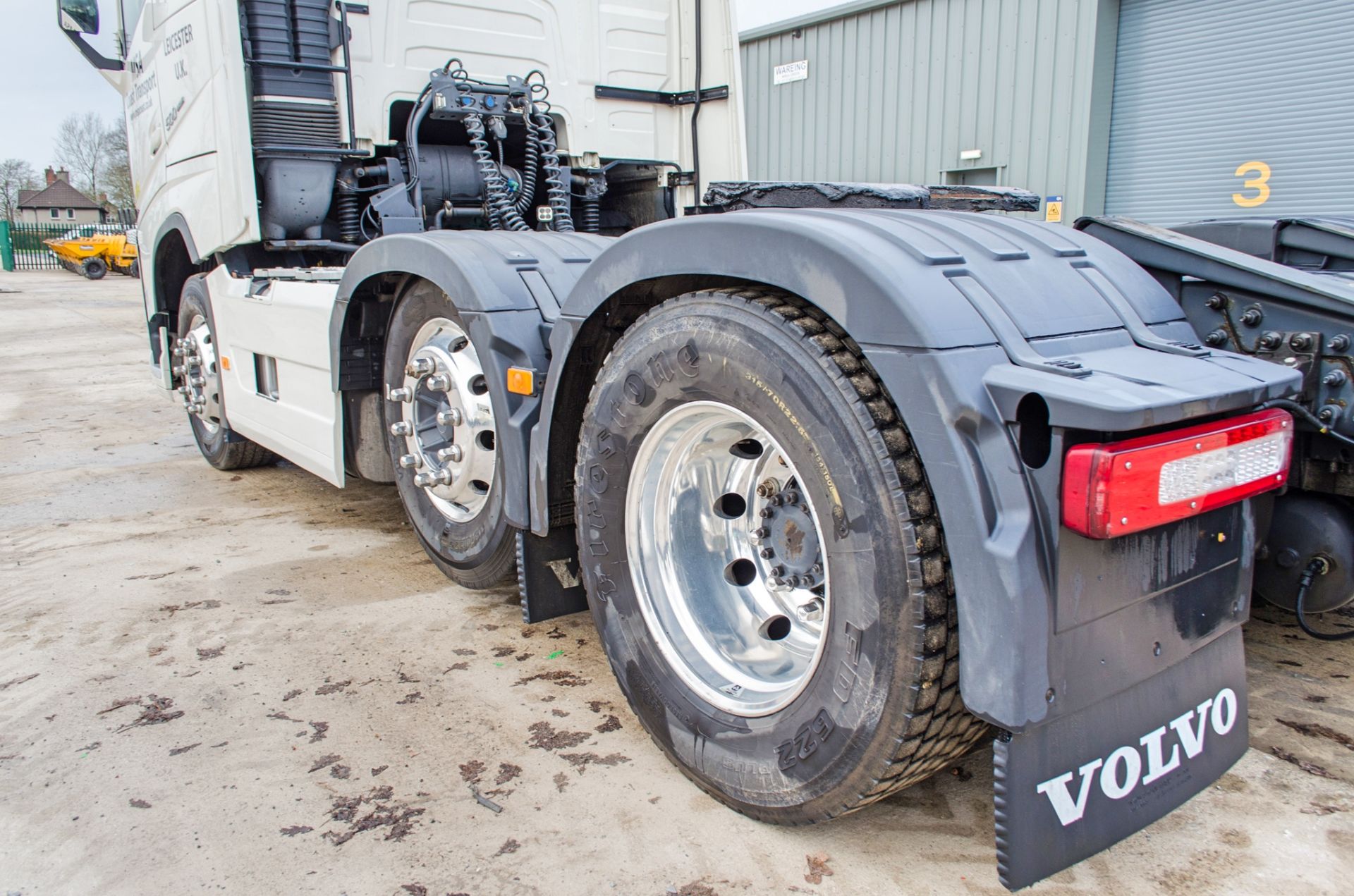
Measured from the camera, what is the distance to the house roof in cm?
8383

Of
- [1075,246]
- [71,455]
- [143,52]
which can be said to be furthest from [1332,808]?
[71,455]

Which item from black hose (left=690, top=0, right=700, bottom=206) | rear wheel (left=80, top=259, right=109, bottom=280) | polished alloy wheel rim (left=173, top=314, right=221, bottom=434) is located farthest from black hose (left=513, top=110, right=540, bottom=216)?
rear wheel (left=80, top=259, right=109, bottom=280)

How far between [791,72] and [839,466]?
11.9 m

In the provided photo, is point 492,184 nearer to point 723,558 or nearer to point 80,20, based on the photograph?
point 723,558

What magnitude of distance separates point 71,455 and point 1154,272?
646cm

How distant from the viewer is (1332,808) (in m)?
2.17

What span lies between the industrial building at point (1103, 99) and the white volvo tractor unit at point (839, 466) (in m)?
7.38

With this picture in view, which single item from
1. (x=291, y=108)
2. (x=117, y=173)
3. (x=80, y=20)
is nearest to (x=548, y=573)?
(x=291, y=108)

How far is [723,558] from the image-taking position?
246cm

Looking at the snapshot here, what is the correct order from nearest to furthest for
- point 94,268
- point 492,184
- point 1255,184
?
point 492,184, point 1255,184, point 94,268

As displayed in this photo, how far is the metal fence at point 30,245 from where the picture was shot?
3538cm

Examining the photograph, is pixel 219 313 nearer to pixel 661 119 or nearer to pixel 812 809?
pixel 661 119

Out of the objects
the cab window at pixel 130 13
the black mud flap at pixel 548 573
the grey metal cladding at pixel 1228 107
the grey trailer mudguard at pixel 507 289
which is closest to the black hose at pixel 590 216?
the grey trailer mudguard at pixel 507 289

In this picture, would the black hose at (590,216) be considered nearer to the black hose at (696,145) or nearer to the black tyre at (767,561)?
the black hose at (696,145)
